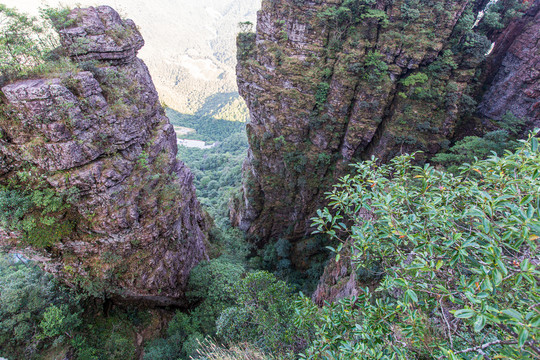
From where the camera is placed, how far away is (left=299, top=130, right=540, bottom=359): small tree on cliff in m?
2.93

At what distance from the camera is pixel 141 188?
45.3 feet

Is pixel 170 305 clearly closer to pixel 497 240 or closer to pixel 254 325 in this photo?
pixel 254 325

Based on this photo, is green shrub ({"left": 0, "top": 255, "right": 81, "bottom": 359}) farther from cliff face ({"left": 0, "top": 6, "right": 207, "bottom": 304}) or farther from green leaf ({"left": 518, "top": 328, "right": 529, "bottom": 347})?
green leaf ({"left": 518, "top": 328, "right": 529, "bottom": 347})

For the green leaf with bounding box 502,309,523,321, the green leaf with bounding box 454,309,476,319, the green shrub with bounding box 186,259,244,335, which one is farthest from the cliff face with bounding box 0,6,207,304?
the green leaf with bounding box 502,309,523,321

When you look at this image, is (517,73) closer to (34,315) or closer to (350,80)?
(350,80)

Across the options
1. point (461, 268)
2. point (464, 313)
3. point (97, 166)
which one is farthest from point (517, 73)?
point (97, 166)

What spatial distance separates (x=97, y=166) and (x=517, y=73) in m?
28.6

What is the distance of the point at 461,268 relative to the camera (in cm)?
421

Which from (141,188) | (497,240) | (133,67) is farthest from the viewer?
(133,67)

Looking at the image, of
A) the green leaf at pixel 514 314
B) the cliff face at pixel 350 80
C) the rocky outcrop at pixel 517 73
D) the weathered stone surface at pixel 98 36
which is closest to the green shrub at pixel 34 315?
the weathered stone surface at pixel 98 36

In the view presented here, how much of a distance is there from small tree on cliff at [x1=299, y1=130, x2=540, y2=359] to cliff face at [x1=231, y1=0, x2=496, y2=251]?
1754 cm

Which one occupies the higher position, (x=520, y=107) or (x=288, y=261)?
(x=520, y=107)

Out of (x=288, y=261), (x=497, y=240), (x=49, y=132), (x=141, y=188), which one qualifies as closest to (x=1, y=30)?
(x=49, y=132)

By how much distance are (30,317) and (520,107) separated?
33801 mm
